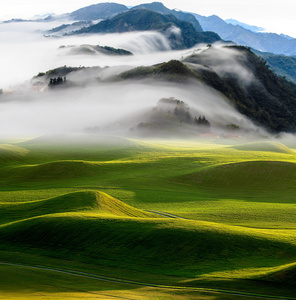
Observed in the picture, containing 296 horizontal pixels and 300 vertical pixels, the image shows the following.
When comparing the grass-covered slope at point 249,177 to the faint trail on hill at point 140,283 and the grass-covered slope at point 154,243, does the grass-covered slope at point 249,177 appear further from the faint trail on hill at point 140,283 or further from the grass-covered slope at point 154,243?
the faint trail on hill at point 140,283

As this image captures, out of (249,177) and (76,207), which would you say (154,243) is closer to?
(76,207)

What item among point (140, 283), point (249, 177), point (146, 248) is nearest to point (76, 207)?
point (146, 248)

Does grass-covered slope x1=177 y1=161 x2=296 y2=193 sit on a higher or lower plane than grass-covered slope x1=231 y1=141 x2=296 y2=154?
lower

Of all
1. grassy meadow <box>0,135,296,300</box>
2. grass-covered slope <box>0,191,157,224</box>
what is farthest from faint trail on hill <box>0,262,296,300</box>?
grass-covered slope <box>0,191,157,224</box>

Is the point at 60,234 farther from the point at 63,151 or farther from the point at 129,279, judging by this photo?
the point at 63,151

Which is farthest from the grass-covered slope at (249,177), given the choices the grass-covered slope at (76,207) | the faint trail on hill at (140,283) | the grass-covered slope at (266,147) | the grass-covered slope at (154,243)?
the faint trail on hill at (140,283)

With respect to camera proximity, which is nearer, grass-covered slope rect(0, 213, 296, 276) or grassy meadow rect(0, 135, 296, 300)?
grassy meadow rect(0, 135, 296, 300)

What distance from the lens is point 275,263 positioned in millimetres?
31422

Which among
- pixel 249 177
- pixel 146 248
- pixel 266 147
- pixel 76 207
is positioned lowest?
pixel 249 177

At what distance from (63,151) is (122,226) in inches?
4126

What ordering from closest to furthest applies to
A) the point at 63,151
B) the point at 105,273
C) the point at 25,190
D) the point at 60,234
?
the point at 105,273, the point at 60,234, the point at 25,190, the point at 63,151

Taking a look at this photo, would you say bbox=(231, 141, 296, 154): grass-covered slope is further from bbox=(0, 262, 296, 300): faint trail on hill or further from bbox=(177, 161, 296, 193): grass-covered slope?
bbox=(0, 262, 296, 300): faint trail on hill

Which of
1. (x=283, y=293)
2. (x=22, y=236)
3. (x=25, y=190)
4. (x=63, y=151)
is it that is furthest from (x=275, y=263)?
(x=63, y=151)

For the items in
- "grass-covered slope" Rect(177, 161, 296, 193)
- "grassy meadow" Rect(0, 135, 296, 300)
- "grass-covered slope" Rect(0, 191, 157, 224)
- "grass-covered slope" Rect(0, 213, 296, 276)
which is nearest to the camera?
"grassy meadow" Rect(0, 135, 296, 300)
